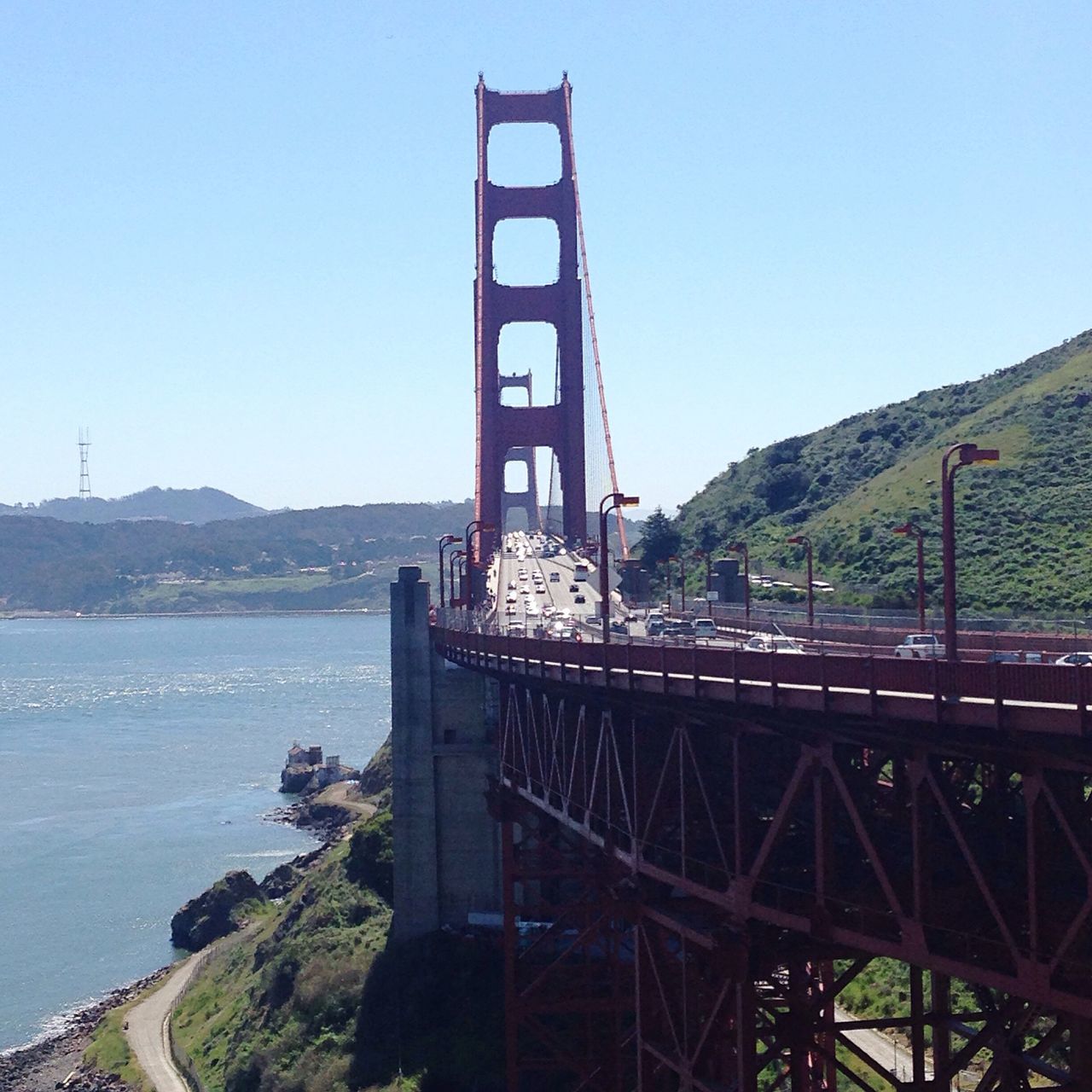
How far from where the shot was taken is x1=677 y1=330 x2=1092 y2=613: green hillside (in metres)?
48.2

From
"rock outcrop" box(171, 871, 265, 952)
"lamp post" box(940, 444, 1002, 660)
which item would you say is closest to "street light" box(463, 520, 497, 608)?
"rock outcrop" box(171, 871, 265, 952)

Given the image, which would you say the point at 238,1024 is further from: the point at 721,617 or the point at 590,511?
the point at 590,511

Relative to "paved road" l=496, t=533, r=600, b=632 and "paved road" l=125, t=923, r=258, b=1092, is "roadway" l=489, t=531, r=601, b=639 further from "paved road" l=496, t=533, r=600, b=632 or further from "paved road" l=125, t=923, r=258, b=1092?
"paved road" l=125, t=923, r=258, b=1092

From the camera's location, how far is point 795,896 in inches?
706

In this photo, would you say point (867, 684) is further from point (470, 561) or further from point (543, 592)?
point (543, 592)

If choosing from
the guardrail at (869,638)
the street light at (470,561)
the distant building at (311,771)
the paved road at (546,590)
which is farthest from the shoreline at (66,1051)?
the distant building at (311,771)

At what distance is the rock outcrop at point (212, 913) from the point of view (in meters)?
54.8

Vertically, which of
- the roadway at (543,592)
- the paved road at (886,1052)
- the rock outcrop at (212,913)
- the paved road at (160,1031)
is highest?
the roadway at (543,592)

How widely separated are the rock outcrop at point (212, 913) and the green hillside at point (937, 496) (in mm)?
22178

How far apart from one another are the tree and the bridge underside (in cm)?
4763

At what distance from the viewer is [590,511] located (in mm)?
86625

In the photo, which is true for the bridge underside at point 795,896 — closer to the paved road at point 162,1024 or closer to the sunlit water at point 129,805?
the paved road at point 162,1024

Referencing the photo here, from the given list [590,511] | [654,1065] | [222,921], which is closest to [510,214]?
[590,511]

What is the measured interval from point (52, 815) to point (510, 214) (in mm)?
36669
